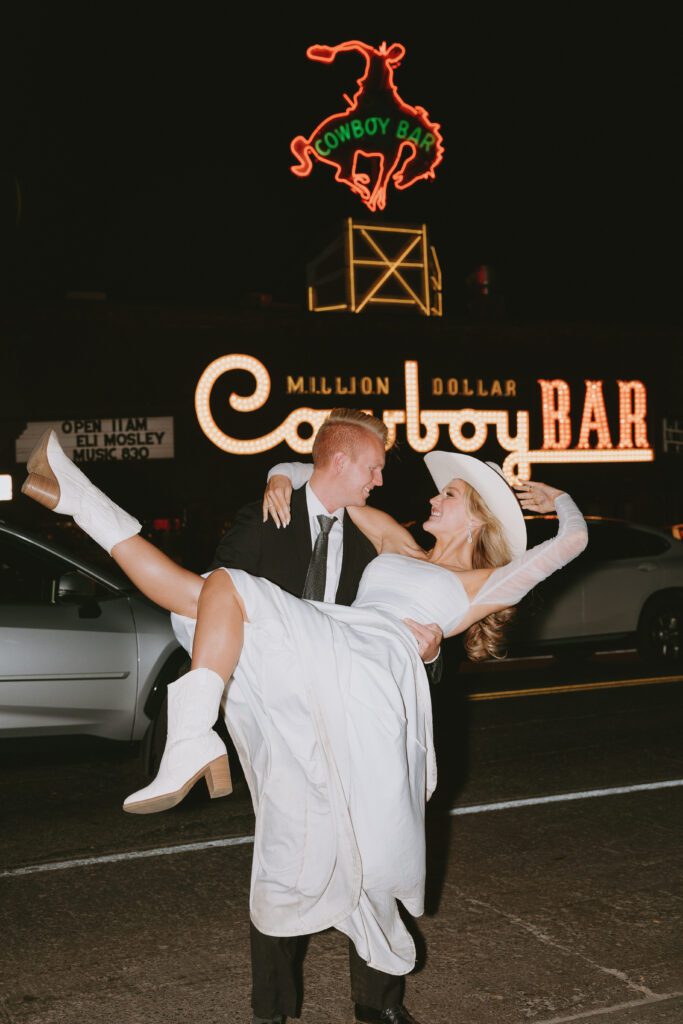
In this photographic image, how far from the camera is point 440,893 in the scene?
4891 millimetres

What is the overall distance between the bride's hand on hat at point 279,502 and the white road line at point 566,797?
9.53 ft

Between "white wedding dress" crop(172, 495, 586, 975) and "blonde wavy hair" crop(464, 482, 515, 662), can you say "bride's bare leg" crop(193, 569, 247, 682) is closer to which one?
"white wedding dress" crop(172, 495, 586, 975)

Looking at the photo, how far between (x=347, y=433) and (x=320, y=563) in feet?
1.69

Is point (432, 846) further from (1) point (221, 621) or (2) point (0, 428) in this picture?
(2) point (0, 428)

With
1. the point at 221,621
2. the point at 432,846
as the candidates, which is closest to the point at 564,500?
the point at 221,621

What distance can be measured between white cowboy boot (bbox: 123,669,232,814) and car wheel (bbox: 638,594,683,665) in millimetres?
9784

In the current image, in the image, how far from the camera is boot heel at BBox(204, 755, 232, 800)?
3.14m

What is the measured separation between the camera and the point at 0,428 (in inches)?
622

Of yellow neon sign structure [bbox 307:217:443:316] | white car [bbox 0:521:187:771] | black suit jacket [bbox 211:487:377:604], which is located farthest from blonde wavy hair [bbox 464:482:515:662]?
yellow neon sign structure [bbox 307:217:443:316]

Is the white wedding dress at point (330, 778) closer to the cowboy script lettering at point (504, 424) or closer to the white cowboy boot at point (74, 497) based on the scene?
the white cowboy boot at point (74, 497)

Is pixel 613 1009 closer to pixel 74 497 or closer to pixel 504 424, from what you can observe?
pixel 74 497

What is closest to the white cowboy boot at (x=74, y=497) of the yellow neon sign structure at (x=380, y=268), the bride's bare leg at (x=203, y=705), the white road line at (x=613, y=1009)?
the bride's bare leg at (x=203, y=705)

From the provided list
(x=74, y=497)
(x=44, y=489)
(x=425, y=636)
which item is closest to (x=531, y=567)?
(x=425, y=636)

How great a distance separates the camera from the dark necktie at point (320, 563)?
12.9 feet
